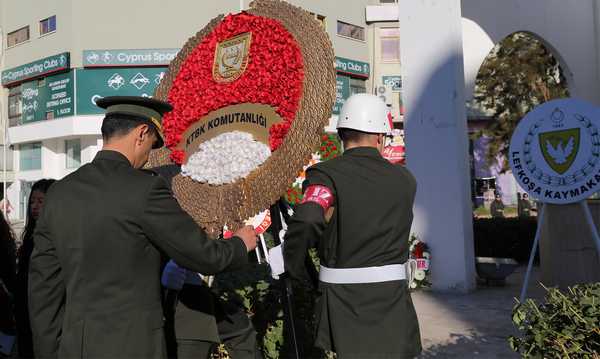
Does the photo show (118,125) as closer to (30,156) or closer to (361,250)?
(361,250)

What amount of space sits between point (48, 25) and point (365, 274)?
26.6m

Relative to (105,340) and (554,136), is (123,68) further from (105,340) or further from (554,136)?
(105,340)

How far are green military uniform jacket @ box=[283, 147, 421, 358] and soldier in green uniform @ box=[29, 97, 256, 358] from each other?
0.59 meters

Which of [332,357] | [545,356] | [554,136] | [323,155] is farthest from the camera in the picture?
[323,155]

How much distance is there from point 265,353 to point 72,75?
2292cm

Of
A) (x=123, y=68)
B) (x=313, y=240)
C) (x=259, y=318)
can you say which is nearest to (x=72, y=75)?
(x=123, y=68)

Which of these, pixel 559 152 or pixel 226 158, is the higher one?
pixel 559 152

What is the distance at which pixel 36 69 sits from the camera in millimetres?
26000

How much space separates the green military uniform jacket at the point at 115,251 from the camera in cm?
218

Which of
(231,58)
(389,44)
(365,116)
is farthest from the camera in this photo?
(389,44)

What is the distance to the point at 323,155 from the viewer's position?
828 centimetres

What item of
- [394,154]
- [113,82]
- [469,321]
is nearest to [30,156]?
[113,82]

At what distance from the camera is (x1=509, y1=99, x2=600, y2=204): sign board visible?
5.09 meters

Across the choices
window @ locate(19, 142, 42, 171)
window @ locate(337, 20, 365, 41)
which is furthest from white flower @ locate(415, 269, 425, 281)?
window @ locate(19, 142, 42, 171)
